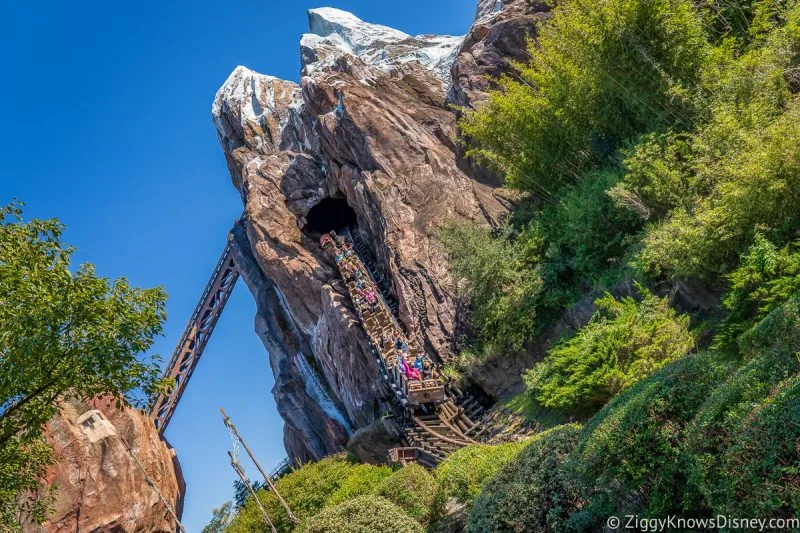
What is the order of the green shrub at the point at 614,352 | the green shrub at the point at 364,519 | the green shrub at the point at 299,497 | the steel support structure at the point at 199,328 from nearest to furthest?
the green shrub at the point at 364,519 < the green shrub at the point at 614,352 < the green shrub at the point at 299,497 < the steel support structure at the point at 199,328

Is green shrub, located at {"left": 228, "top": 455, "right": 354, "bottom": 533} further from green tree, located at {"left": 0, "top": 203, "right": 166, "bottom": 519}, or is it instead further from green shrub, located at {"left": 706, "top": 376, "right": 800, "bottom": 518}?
green shrub, located at {"left": 706, "top": 376, "right": 800, "bottom": 518}

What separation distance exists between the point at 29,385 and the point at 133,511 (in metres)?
21.1

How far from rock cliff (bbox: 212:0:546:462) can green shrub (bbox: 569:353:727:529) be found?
14.0 metres

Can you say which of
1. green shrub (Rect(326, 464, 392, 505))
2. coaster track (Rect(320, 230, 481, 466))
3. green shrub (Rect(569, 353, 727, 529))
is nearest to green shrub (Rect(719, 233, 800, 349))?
green shrub (Rect(569, 353, 727, 529))

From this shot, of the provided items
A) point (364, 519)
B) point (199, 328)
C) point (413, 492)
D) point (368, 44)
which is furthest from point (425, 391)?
point (368, 44)

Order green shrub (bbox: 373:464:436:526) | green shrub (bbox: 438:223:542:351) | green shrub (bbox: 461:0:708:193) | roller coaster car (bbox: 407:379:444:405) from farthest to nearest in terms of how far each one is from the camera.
→ roller coaster car (bbox: 407:379:444:405), green shrub (bbox: 438:223:542:351), green shrub (bbox: 461:0:708:193), green shrub (bbox: 373:464:436:526)

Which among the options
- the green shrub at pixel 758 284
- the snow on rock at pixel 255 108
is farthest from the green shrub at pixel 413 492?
the snow on rock at pixel 255 108

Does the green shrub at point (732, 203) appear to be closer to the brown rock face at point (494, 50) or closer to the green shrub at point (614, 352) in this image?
the green shrub at point (614, 352)

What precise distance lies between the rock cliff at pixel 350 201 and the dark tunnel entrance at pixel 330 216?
7 centimetres

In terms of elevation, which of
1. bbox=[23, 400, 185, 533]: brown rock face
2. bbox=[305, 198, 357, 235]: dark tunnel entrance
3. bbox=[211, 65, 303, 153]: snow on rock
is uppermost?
bbox=[211, 65, 303, 153]: snow on rock

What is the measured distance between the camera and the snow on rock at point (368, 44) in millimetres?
41250

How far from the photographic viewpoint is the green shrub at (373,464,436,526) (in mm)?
Result: 12643

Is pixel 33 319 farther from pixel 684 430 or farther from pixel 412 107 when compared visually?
pixel 412 107

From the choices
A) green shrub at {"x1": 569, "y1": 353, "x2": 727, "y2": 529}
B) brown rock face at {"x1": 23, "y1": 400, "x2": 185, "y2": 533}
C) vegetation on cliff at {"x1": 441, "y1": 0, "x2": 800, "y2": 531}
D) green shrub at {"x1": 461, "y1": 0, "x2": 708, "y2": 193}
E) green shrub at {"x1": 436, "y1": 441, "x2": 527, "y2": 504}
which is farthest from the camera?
brown rock face at {"x1": 23, "y1": 400, "x2": 185, "y2": 533}
